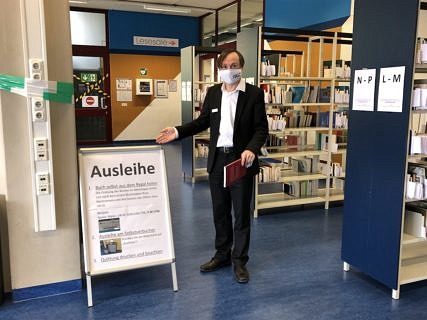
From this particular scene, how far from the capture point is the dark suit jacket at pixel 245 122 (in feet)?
10.8

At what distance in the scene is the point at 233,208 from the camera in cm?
346

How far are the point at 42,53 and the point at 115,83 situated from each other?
9.12 metres

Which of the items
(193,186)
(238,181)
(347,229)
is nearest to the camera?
(238,181)

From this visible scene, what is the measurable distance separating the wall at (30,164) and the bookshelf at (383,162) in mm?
2249

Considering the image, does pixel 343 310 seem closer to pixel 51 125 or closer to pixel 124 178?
pixel 124 178

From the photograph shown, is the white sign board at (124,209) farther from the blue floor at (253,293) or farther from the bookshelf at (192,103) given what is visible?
the bookshelf at (192,103)

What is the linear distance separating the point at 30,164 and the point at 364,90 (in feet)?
8.45

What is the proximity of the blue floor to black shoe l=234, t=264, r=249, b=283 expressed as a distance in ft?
0.15

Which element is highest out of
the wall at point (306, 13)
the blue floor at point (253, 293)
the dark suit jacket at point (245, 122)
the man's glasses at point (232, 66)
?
the wall at point (306, 13)

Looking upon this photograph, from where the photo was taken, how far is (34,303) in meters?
3.05

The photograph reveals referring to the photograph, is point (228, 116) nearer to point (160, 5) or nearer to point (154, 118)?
point (160, 5)

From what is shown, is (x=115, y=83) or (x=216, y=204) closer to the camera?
(x=216, y=204)

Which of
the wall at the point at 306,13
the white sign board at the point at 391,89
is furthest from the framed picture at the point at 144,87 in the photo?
the white sign board at the point at 391,89

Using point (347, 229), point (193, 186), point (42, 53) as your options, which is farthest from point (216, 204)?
point (193, 186)
